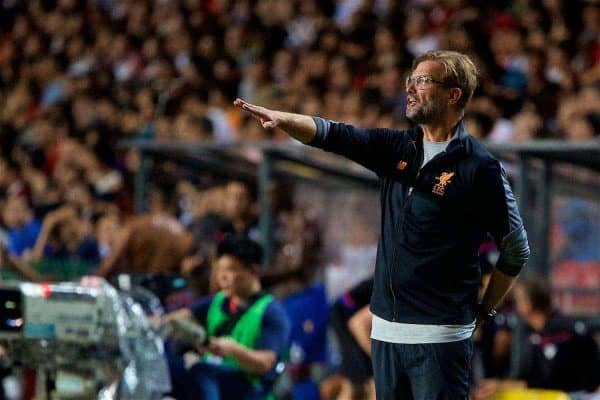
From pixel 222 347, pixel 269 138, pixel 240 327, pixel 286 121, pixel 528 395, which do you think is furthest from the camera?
pixel 269 138

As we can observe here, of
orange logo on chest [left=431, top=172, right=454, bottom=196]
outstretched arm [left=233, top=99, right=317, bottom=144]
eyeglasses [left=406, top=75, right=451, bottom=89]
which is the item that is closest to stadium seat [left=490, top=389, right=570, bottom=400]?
orange logo on chest [left=431, top=172, right=454, bottom=196]

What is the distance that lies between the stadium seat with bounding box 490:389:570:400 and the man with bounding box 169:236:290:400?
1.27 metres

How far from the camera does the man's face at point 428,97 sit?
4508mm

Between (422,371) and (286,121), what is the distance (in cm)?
99

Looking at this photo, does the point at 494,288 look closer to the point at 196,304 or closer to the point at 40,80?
the point at 196,304

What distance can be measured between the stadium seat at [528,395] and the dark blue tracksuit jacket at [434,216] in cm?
234

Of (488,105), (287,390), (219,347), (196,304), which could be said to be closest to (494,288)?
(219,347)

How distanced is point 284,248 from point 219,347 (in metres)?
3.14

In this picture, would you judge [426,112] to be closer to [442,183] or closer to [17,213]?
[442,183]

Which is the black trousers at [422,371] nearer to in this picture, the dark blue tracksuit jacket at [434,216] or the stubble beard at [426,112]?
the dark blue tracksuit jacket at [434,216]

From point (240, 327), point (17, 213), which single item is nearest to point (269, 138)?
point (17, 213)

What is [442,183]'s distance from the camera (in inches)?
177

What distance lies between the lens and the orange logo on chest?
14.7ft

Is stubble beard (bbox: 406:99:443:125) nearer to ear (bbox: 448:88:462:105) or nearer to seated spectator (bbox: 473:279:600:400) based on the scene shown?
ear (bbox: 448:88:462:105)
